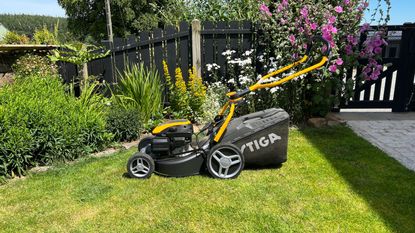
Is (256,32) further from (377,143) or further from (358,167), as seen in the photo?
(358,167)

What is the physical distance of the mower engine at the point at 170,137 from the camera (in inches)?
124

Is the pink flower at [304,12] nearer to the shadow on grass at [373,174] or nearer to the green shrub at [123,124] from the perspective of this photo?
the shadow on grass at [373,174]

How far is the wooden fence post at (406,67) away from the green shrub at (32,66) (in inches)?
227

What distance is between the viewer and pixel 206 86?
19.0 feet

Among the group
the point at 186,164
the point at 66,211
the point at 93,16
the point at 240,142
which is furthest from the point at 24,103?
the point at 93,16

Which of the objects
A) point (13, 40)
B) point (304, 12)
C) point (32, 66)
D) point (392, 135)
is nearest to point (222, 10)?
point (304, 12)

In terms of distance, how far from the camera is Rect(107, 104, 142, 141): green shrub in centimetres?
441

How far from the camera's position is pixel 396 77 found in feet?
18.8

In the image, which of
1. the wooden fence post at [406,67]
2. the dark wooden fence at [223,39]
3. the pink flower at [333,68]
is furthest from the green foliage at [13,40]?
the wooden fence post at [406,67]

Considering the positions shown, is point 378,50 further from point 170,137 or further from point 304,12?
point 170,137

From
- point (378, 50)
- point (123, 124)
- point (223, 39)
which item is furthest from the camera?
point (223, 39)

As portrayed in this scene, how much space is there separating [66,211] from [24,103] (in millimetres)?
1458

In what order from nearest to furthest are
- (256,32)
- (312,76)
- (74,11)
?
(312,76) < (256,32) < (74,11)

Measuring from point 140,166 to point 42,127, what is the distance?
46.8 inches
